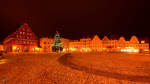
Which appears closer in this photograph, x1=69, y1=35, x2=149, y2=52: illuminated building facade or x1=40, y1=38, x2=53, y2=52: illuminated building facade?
x1=69, y1=35, x2=149, y2=52: illuminated building facade

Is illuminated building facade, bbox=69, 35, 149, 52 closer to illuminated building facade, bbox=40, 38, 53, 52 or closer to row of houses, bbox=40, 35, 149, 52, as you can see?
row of houses, bbox=40, 35, 149, 52

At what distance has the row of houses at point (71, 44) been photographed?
41.7 meters

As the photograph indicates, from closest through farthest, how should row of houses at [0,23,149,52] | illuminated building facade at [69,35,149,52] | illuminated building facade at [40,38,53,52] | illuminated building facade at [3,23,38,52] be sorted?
illuminated building facade at [3,23,38,52] → row of houses at [0,23,149,52] → illuminated building facade at [69,35,149,52] → illuminated building facade at [40,38,53,52]

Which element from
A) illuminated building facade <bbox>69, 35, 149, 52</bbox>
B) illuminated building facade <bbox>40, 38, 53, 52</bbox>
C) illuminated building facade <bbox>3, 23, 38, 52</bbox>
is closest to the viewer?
illuminated building facade <bbox>3, 23, 38, 52</bbox>

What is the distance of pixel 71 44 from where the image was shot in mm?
63125

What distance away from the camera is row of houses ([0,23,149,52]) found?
4172 cm

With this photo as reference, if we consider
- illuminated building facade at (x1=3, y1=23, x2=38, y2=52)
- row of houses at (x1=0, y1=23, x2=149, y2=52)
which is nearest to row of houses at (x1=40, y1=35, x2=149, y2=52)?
row of houses at (x1=0, y1=23, x2=149, y2=52)

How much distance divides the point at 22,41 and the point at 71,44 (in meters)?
28.6

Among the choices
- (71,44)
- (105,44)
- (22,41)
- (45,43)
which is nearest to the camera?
(22,41)

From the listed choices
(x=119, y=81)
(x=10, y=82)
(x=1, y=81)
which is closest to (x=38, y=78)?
(x=10, y=82)

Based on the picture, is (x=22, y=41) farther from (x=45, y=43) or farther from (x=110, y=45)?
(x=110, y=45)

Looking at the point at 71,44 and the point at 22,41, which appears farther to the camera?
the point at 71,44

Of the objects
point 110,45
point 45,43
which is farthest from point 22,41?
point 110,45

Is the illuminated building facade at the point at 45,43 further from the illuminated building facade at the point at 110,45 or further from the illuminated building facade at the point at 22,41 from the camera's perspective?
the illuminated building facade at the point at 110,45
